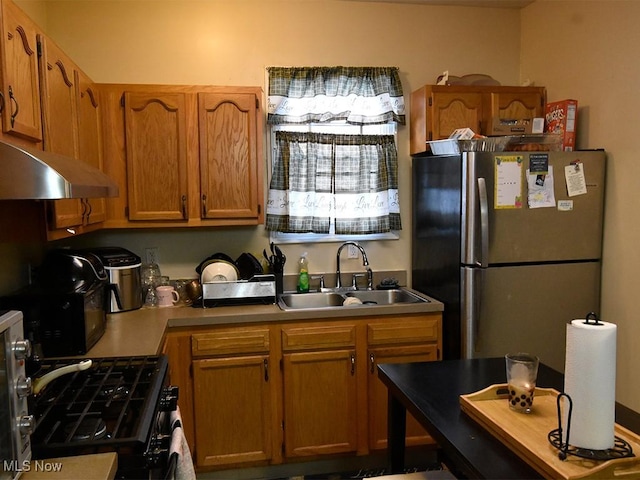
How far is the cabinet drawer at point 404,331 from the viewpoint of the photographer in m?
2.83

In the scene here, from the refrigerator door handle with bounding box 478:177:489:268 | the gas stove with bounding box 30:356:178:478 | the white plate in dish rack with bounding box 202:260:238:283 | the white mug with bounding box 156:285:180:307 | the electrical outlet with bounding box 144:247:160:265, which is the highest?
the refrigerator door handle with bounding box 478:177:489:268

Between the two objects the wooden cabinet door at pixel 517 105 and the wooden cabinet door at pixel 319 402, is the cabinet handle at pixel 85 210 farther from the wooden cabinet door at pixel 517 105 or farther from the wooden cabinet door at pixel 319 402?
the wooden cabinet door at pixel 517 105

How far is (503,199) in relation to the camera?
2.71 metres

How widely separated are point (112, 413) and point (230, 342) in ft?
3.86

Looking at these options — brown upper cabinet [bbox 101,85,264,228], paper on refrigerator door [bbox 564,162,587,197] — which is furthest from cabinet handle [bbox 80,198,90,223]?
paper on refrigerator door [bbox 564,162,587,197]

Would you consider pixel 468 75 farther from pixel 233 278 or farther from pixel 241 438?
pixel 241 438

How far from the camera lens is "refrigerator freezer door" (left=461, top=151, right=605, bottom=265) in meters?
A: 2.69

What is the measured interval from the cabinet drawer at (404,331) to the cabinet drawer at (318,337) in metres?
0.12

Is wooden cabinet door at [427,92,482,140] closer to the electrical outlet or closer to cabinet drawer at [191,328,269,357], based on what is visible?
cabinet drawer at [191,328,269,357]

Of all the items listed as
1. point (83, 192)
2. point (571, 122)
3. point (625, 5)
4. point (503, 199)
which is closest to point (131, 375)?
point (83, 192)

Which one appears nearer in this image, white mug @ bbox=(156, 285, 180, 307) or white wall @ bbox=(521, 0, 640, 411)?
white wall @ bbox=(521, 0, 640, 411)

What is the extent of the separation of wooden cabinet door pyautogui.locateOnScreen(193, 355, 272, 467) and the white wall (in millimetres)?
1910

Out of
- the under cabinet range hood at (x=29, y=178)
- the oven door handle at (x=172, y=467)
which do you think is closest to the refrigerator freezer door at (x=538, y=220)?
the oven door handle at (x=172, y=467)

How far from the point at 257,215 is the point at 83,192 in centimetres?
145
